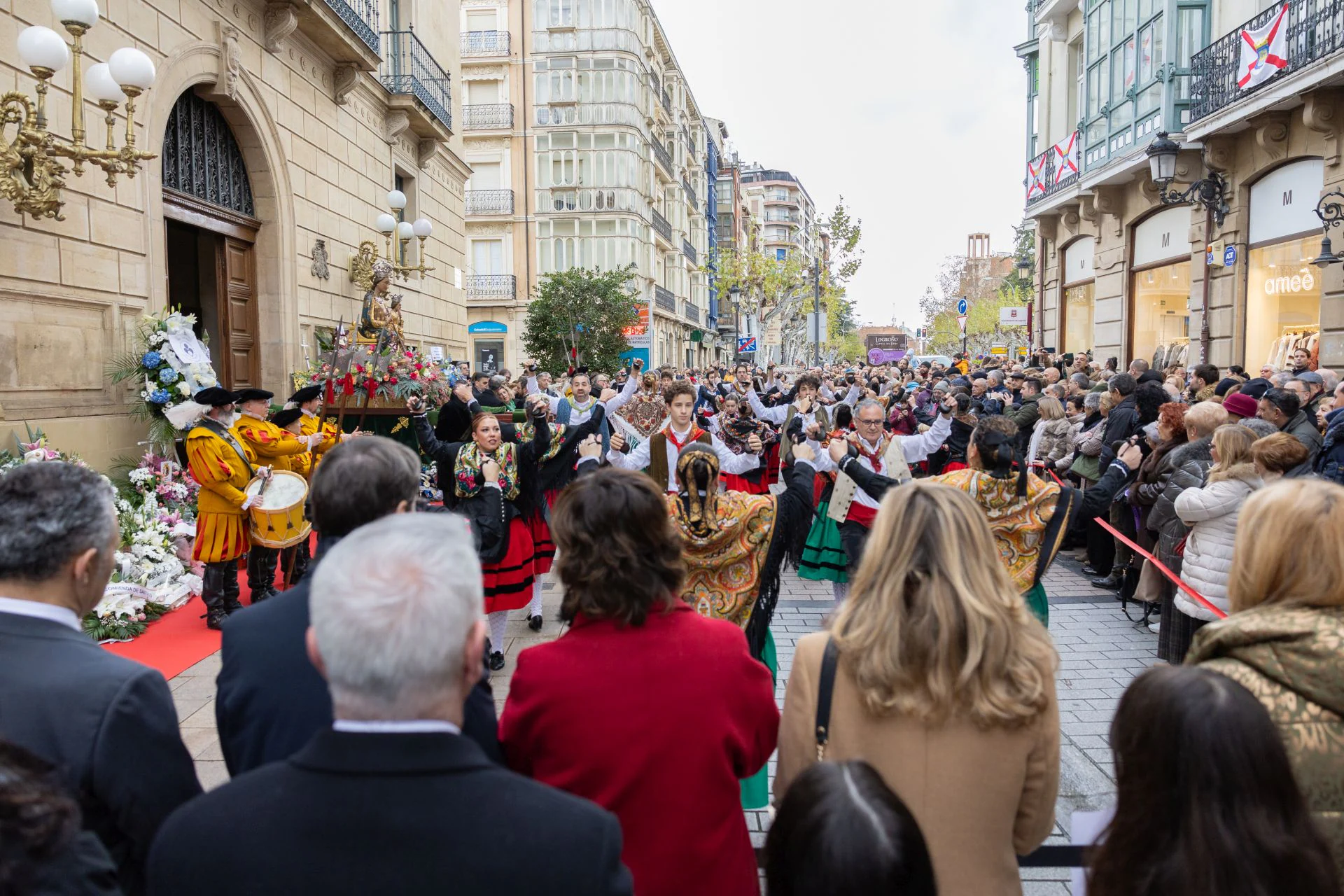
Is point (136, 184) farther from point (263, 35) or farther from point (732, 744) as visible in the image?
point (732, 744)

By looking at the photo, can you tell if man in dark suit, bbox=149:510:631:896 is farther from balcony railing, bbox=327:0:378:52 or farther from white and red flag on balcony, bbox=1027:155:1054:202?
white and red flag on balcony, bbox=1027:155:1054:202

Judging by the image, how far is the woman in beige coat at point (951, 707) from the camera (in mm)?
2098

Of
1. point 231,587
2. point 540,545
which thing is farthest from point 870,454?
point 231,587

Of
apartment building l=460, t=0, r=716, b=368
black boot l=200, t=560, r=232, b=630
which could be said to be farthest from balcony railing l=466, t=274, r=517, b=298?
black boot l=200, t=560, r=232, b=630

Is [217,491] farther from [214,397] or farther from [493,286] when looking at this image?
[493,286]

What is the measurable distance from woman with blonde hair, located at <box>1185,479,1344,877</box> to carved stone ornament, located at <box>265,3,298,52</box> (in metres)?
12.4

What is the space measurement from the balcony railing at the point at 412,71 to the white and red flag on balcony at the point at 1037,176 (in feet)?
48.8

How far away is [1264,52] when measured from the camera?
13.1m

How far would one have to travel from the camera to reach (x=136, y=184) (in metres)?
8.88

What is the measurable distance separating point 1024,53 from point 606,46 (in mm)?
20514

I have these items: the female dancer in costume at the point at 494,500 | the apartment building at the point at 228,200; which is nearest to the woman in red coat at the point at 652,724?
the female dancer in costume at the point at 494,500

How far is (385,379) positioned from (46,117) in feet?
16.6

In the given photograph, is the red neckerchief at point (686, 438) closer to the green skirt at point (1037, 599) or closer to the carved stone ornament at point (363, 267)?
the green skirt at point (1037, 599)

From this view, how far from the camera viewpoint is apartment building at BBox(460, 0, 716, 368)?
41.2m
